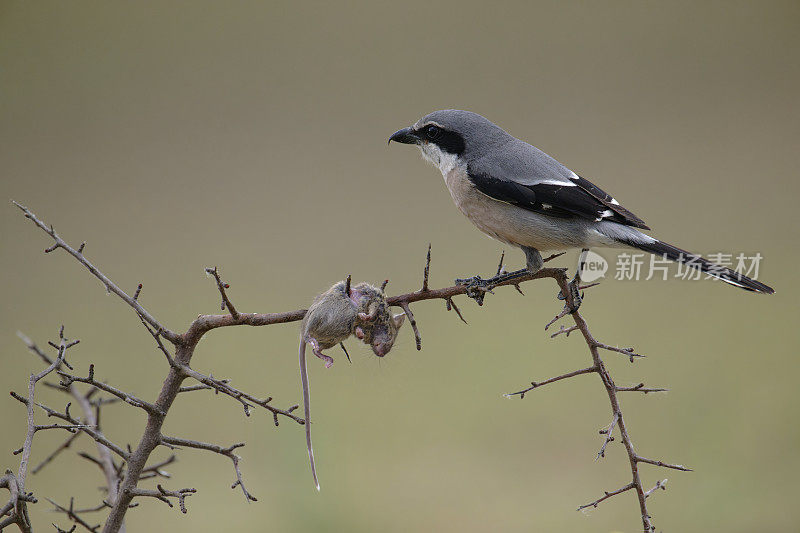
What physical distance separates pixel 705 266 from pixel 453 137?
40cm

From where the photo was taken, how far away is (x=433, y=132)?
1.06 metres

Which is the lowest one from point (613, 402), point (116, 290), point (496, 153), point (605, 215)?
point (613, 402)

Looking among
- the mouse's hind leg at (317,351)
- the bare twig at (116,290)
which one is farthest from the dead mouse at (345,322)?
the bare twig at (116,290)

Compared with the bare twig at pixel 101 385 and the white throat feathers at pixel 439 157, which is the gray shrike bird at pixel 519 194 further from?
the bare twig at pixel 101 385

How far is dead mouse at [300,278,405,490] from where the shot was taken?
2.10ft

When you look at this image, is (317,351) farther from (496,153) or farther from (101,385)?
(496,153)

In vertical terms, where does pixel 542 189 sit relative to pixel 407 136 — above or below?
below

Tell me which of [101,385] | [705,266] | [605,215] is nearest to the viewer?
[101,385]

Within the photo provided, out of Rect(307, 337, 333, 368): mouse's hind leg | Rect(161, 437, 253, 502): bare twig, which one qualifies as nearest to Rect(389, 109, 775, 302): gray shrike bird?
Rect(307, 337, 333, 368): mouse's hind leg

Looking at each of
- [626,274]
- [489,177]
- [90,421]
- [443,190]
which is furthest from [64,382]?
[443,190]

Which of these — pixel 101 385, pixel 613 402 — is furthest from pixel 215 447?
pixel 613 402

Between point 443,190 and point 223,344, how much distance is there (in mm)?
1314

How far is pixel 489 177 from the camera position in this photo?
3.35 ft

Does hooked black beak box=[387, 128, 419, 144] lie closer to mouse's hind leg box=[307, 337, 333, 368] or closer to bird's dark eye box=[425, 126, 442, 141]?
bird's dark eye box=[425, 126, 442, 141]
